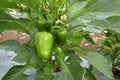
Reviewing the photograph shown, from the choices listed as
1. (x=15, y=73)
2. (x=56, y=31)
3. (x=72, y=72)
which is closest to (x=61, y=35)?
(x=56, y=31)

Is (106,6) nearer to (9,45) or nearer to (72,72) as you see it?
(72,72)

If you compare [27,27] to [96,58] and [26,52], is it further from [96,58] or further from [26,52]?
[96,58]

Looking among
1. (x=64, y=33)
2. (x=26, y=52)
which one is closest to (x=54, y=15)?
(x=64, y=33)

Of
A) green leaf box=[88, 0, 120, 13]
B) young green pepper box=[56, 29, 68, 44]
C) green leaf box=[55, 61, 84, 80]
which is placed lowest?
green leaf box=[55, 61, 84, 80]

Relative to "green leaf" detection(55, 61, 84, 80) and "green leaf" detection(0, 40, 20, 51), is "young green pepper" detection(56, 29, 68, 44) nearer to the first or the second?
"green leaf" detection(55, 61, 84, 80)

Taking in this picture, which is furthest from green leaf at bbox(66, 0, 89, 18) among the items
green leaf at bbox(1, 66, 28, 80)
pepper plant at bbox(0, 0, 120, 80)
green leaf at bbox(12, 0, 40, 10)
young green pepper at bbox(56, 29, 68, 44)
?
green leaf at bbox(1, 66, 28, 80)
